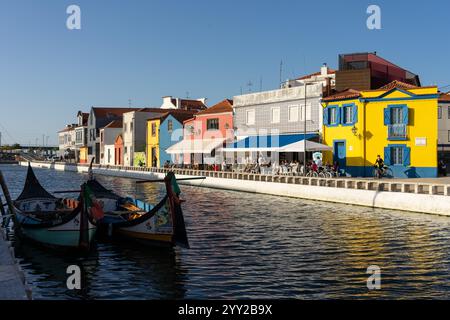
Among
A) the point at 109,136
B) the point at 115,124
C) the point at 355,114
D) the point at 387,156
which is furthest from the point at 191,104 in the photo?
the point at 387,156

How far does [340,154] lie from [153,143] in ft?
111

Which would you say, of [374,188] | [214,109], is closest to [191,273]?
[374,188]

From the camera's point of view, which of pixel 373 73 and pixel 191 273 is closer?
pixel 191 273

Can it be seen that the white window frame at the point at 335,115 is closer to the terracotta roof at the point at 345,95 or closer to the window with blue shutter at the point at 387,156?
the terracotta roof at the point at 345,95

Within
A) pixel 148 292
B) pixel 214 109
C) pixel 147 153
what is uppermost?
pixel 214 109

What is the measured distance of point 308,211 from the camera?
96.6 ft

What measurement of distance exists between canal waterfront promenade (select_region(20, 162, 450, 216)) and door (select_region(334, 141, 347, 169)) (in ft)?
19.4

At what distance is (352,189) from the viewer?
107 feet

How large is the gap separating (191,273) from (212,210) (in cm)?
1487

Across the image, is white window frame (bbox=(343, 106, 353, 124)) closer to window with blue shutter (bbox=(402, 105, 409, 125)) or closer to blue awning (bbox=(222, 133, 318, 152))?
blue awning (bbox=(222, 133, 318, 152))

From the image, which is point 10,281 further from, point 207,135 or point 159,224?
point 207,135
